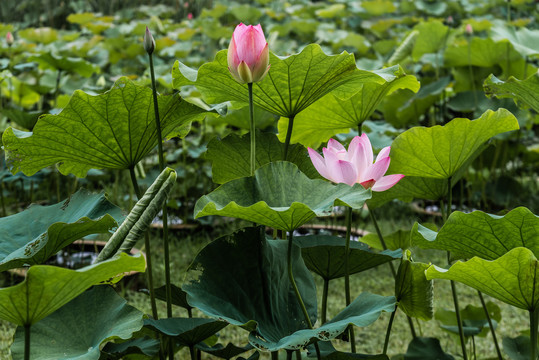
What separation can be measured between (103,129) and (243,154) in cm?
25

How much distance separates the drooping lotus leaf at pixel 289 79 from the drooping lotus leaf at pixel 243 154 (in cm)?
9

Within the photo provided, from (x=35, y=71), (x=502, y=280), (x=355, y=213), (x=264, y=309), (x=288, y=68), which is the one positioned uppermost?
(x=288, y=68)

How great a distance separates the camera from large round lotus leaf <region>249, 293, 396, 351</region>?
0.67m

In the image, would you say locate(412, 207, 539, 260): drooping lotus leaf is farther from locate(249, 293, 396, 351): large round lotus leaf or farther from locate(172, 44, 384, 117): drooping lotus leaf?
locate(172, 44, 384, 117): drooping lotus leaf

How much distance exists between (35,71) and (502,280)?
2.56 metres

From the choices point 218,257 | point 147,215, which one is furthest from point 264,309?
point 147,215

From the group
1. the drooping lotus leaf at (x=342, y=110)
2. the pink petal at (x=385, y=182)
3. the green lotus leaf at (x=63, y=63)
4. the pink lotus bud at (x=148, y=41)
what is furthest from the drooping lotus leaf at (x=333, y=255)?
the green lotus leaf at (x=63, y=63)

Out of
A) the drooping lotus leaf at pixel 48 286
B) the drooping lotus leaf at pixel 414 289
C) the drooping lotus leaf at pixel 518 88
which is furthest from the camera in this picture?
the drooping lotus leaf at pixel 518 88

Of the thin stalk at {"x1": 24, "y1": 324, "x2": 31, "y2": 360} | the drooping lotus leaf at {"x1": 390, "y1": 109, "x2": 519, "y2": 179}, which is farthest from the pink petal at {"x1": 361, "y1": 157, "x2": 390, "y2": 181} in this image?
the thin stalk at {"x1": 24, "y1": 324, "x2": 31, "y2": 360}

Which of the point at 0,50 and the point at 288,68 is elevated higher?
the point at 288,68

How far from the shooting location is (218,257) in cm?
80

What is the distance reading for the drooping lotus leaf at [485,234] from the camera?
0.74m

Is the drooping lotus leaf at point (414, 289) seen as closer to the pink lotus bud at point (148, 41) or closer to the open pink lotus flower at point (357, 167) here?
the open pink lotus flower at point (357, 167)

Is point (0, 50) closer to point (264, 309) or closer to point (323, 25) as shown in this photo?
point (323, 25)
